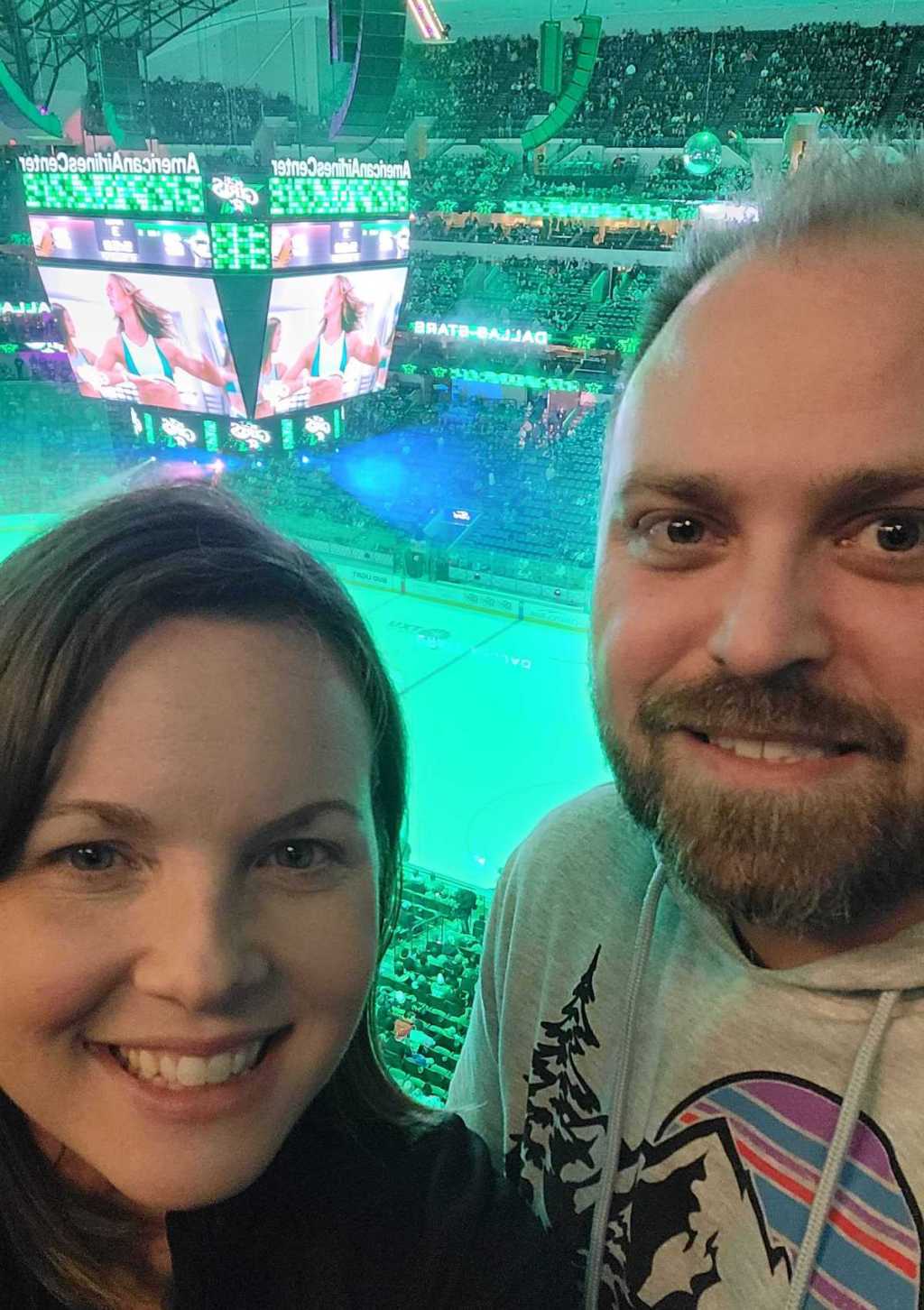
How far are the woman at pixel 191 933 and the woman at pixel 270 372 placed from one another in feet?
20.0

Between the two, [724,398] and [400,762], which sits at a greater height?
[724,398]

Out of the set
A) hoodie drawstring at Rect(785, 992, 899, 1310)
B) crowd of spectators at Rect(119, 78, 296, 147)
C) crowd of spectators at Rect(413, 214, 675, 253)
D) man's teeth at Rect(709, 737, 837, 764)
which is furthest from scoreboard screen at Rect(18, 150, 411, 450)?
hoodie drawstring at Rect(785, 992, 899, 1310)

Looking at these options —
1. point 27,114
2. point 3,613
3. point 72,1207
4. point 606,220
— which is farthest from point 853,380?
point 606,220

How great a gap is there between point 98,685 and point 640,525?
36 cm

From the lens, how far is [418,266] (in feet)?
29.9

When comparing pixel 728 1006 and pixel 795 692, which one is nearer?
pixel 795 692

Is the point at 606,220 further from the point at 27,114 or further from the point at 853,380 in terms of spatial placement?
the point at 853,380

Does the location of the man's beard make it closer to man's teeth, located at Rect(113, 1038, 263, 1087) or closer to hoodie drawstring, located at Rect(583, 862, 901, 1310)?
hoodie drawstring, located at Rect(583, 862, 901, 1310)

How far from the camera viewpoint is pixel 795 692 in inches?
23.9

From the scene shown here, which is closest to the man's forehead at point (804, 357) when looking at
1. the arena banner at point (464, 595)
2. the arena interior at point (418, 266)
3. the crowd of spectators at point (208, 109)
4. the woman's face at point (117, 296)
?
the arena interior at point (418, 266)

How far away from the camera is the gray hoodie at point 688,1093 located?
0.61 metres

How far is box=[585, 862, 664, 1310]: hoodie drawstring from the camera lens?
2.39 ft

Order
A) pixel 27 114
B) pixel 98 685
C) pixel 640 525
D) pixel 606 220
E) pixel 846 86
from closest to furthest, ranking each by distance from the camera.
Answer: pixel 98 685, pixel 640 525, pixel 27 114, pixel 846 86, pixel 606 220

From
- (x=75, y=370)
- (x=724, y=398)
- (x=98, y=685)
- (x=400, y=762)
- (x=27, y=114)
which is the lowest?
(x=75, y=370)
